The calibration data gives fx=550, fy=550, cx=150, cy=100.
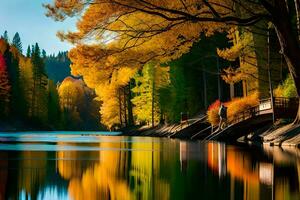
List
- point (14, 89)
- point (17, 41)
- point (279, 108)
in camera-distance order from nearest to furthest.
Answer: point (279, 108)
point (14, 89)
point (17, 41)

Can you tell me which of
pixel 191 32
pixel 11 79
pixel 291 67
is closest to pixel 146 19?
pixel 191 32

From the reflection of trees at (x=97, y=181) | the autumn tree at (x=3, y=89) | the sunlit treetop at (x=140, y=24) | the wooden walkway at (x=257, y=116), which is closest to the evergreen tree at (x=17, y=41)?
the autumn tree at (x=3, y=89)

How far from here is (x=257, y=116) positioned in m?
33.4

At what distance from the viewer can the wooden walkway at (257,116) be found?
32.3 m

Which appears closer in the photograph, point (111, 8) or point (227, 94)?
point (111, 8)

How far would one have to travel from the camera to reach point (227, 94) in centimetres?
6203

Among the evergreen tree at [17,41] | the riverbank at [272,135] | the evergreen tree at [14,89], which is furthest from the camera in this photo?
the evergreen tree at [17,41]

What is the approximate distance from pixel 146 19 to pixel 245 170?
26.1 feet

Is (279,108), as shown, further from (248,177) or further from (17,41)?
(17,41)

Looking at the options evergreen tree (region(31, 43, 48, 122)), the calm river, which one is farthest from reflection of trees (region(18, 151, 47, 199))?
evergreen tree (region(31, 43, 48, 122))

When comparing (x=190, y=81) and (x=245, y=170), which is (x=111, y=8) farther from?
(x=190, y=81)

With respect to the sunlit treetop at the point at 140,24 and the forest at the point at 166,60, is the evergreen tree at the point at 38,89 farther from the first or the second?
the sunlit treetop at the point at 140,24

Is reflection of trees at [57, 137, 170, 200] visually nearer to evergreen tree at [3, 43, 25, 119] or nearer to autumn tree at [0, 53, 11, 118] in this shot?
autumn tree at [0, 53, 11, 118]

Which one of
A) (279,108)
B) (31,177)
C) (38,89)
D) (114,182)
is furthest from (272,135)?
(38,89)
